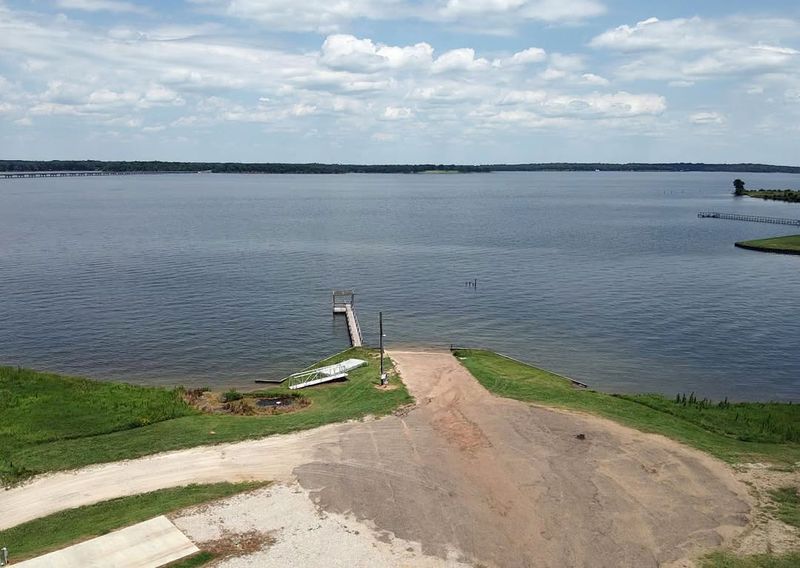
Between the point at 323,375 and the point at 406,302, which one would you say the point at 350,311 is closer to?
the point at 406,302

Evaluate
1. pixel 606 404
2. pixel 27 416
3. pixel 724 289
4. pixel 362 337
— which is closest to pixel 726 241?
pixel 724 289

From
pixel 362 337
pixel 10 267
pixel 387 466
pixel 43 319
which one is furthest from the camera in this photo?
pixel 10 267

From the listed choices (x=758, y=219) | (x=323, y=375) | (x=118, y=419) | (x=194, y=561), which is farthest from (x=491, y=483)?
(x=758, y=219)

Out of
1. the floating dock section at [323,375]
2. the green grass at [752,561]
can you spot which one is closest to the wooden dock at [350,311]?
the floating dock section at [323,375]

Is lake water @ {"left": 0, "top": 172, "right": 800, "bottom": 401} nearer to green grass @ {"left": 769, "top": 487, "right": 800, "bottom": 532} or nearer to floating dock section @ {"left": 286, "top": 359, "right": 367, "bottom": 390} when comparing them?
floating dock section @ {"left": 286, "top": 359, "right": 367, "bottom": 390}

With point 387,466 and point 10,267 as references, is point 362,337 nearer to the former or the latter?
point 387,466

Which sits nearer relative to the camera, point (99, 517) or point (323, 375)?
point (99, 517)
